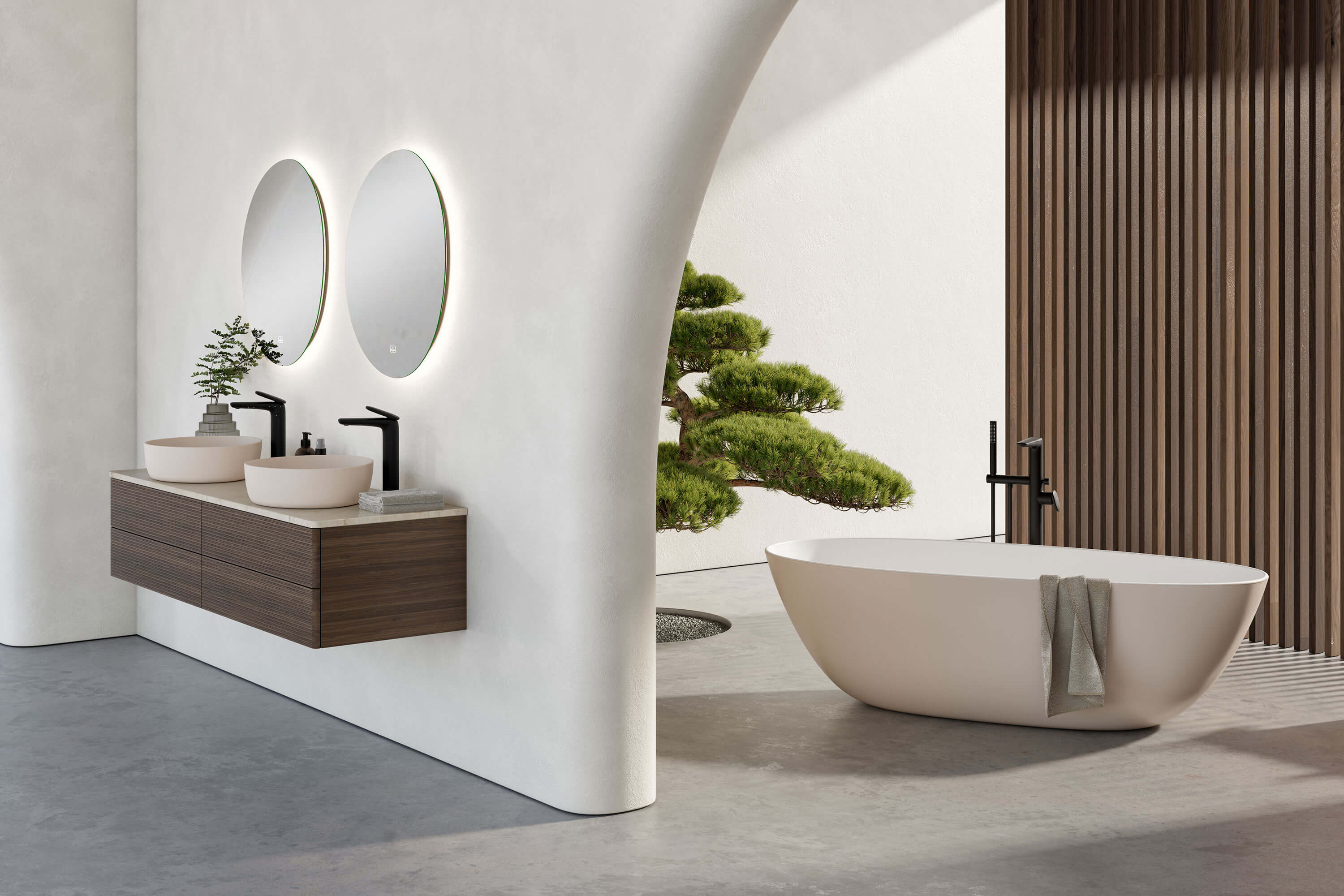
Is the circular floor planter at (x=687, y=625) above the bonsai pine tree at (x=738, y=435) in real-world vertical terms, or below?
below

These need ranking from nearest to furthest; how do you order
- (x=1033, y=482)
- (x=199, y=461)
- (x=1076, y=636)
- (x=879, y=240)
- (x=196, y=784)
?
(x=196, y=784) < (x=1076, y=636) < (x=199, y=461) < (x=1033, y=482) < (x=879, y=240)

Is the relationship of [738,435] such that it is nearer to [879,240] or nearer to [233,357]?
[233,357]

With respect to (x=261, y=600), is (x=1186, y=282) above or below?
above

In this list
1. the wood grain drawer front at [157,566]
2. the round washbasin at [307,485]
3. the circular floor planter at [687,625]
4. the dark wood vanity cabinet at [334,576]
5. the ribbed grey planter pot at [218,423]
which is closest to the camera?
the dark wood vanity cabinet at [334,576]

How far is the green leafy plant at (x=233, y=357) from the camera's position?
443 centimetres

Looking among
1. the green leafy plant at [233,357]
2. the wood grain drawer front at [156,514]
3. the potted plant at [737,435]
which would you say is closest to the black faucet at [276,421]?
the green leafy plant at [233,357]

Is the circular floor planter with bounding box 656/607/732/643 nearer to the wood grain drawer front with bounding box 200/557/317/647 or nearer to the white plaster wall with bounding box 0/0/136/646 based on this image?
the wood grain drawer front with bounding box 200/557/317/647

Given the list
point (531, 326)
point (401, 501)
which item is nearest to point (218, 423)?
point (401, 501)

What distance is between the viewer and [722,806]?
10.9 ft

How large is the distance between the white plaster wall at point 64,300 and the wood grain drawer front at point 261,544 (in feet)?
5.27

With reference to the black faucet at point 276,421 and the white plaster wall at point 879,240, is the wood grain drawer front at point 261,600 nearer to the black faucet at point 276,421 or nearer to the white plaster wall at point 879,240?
the black faucet at point 276,421

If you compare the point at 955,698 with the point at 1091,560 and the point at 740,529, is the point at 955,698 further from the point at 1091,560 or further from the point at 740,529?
the point at 740,529

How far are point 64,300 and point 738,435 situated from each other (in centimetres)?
275

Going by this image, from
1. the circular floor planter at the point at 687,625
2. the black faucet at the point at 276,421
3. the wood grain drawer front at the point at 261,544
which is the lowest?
the circular floor planter at the point at 687,625
